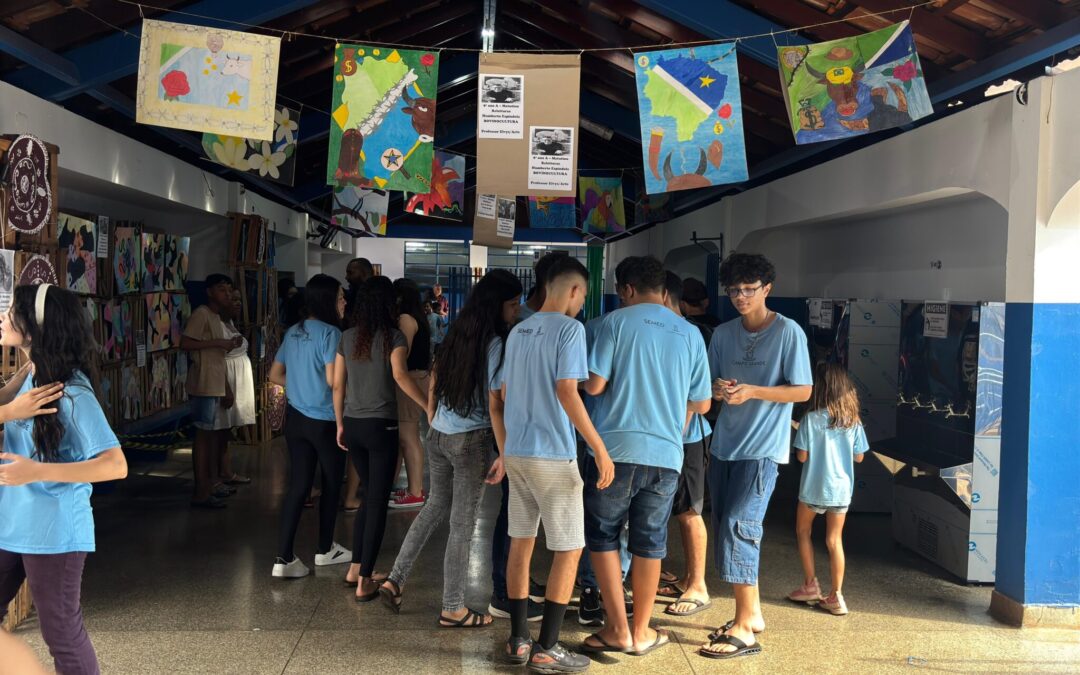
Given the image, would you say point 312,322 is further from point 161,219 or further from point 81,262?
point 161,219

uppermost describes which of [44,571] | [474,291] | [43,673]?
[474,291]

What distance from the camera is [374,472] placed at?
185 inches

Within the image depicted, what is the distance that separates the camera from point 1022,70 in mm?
5395

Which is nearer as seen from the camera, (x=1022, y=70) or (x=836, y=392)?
(x=836, y=392)

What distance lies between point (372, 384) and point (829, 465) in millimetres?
2347

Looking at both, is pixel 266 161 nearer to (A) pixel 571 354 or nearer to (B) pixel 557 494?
(A) pixel 571 354

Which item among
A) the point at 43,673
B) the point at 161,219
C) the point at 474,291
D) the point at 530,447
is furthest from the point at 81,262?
the point at 43,673

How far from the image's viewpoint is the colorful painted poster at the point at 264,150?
650cm

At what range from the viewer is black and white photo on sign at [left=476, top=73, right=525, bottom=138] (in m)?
5.10

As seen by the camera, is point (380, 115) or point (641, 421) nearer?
point (641, 421)

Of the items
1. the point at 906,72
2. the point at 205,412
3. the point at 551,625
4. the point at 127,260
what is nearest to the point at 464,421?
the point at 551,625

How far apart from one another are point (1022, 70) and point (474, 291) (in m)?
3.56

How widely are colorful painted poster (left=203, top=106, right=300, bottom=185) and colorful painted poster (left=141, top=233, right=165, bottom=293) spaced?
1746 mm

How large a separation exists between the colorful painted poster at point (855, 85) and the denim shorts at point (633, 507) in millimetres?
2054
